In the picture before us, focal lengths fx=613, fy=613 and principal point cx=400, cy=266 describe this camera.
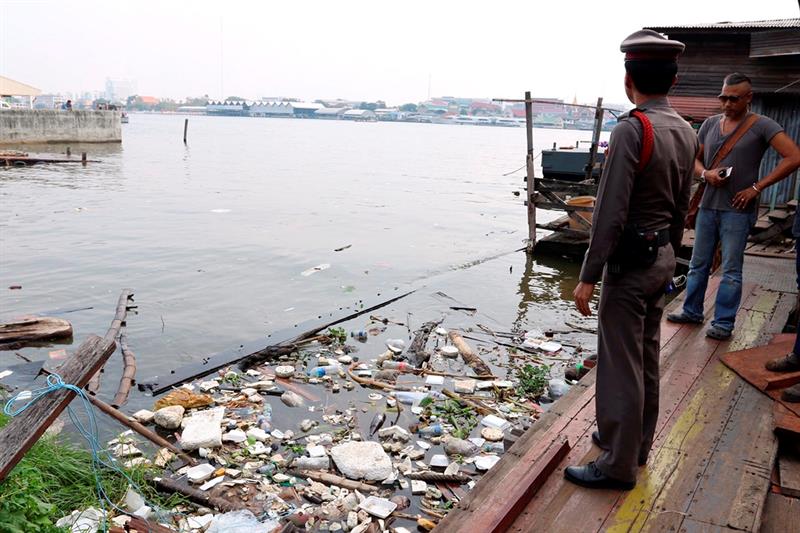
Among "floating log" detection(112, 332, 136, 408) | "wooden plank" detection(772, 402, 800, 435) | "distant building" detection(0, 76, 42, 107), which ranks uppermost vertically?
"distant building" detection(0, 76, 42, 107)

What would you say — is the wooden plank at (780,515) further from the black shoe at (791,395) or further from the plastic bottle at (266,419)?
the plastic bottle at (266,419)

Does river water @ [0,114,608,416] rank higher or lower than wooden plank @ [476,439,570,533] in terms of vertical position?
lower

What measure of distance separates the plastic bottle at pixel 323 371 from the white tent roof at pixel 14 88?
2512 inches

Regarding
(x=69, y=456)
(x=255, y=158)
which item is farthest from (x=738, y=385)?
(x=255, y=158)

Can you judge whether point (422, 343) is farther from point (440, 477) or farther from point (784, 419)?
point (784, 419)

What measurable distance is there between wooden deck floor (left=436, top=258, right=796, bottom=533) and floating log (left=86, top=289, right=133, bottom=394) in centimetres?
584

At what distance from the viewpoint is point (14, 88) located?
198 feet

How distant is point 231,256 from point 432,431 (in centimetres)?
1095

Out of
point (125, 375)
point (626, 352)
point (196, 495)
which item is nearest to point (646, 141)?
point (626, 352)

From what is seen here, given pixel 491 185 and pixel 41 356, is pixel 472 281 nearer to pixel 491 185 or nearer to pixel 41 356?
pixel 41 356

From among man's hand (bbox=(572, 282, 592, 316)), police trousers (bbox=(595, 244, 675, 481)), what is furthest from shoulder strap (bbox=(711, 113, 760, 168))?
man's hand (bbox=(572, 282, 592, 316))

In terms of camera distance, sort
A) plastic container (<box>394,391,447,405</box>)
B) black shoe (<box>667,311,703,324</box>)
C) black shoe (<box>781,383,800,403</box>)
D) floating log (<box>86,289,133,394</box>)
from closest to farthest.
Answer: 1. black shoe (<box>781,383,800,403</box>)
2. black shoe (<box>667,311,703,324</box>)
3. plastic container (<box>394,391,447,405</box>)
4. floating log (<box>86,289,133,394</box>)

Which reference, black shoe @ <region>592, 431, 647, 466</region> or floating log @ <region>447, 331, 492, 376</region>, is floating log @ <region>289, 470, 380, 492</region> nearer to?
black shoe @ <region>592, 431, 647, 466</region>

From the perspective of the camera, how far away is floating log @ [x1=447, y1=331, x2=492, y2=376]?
27.3ft
